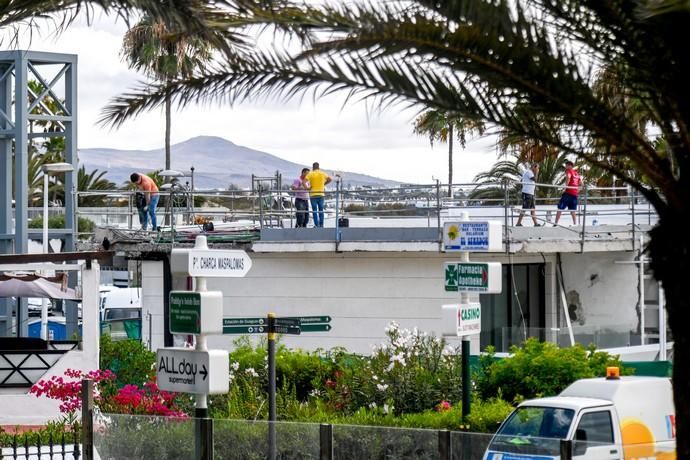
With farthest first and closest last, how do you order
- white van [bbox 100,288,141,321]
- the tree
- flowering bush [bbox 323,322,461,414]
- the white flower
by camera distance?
1. white van [bbox 100,288,141,321]
2. the white flower
3. flowering bush [bbox 323,322,461,414]
4. the tree

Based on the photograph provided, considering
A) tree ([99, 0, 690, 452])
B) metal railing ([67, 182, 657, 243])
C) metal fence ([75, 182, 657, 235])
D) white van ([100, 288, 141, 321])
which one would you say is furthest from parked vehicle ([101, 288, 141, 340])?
tree ([99, 0, 690, 452])

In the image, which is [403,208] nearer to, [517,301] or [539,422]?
[517,301]

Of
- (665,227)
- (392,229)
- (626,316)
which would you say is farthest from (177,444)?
(626,316)

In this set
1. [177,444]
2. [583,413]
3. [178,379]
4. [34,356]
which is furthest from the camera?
[34,356]

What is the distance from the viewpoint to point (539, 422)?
1455cm

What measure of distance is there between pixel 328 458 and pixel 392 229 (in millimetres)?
13279

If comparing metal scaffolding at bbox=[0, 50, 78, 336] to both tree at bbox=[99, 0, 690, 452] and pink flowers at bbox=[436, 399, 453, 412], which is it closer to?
pink flowers at bbox=[436, 399, 453, 412]

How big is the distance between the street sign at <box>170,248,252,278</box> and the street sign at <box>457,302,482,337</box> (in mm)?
4377

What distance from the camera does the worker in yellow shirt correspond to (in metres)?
27.3

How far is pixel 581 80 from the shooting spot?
9211mm

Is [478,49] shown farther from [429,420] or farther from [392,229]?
[392,229]

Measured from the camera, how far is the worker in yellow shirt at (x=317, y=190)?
27344mm

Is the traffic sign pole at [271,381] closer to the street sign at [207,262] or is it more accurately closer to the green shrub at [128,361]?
the street sign at [207,262]

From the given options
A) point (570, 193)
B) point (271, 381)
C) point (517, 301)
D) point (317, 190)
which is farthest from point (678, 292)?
point (517, 301)
